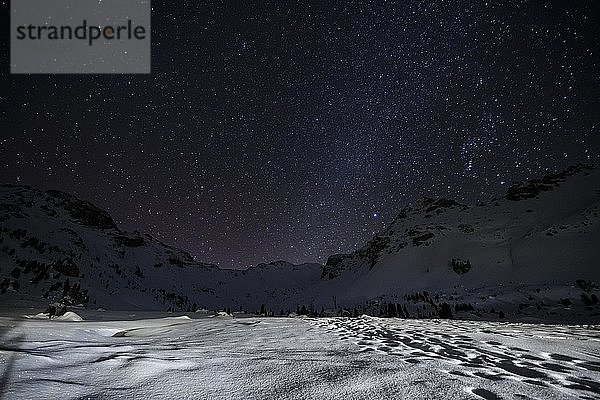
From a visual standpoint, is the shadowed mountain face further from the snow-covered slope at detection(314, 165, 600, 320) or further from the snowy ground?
the snowy ground

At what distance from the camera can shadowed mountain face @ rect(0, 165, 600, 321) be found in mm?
11867

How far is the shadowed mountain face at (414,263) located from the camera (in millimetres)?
11867

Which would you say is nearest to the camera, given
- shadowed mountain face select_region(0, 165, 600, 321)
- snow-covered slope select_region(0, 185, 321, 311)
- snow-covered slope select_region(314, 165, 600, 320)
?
snow-covered slope select_region(0, 185, 321, 311)

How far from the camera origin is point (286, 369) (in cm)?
216

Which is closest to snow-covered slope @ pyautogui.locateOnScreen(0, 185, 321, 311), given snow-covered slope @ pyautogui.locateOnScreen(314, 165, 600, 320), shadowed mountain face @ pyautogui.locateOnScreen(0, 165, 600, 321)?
shadowed mountain face @ pyautogui.locateOnScreen(0, 165, 600, 321)

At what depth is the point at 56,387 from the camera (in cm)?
159

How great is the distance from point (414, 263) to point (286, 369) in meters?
28.8

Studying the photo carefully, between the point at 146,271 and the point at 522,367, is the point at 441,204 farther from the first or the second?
the point at 522,367

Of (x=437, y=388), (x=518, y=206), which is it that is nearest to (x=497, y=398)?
Answer: (x=437, y=388)

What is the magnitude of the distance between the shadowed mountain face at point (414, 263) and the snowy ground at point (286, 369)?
6.94 metres

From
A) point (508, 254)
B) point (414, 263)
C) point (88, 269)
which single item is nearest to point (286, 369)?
point (88, 269)

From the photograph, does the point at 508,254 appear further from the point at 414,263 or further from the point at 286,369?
the point at 286,369

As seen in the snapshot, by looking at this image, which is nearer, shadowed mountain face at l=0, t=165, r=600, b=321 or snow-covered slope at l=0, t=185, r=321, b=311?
snow-covered slope at l=0, t=185, r=321, b=311

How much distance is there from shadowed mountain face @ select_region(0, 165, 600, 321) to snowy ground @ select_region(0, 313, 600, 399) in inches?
273
